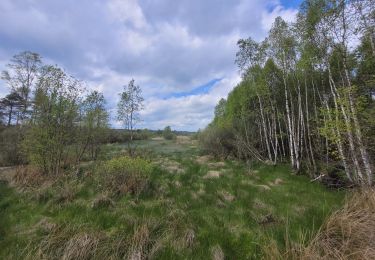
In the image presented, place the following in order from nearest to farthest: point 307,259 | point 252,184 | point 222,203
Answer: point 307,259 → point 222,203 → point 252,184

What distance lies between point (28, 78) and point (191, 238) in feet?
62.6

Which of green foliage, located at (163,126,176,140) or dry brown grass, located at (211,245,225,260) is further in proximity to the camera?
green foliage, located at (163,126,176,140)

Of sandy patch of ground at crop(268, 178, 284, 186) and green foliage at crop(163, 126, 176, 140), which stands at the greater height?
green foliage at crop(163, 126, 176, 140)

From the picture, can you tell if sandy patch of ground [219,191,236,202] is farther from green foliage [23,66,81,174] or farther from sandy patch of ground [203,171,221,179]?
green foliage [23,66,81,174]

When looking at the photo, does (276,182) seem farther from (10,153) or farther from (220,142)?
(10,153)

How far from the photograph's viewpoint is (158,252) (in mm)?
4496

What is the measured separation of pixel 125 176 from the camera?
842cm

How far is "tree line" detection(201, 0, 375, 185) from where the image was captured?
7512 millimetres

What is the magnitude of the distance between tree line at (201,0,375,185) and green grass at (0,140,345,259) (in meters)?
2.29

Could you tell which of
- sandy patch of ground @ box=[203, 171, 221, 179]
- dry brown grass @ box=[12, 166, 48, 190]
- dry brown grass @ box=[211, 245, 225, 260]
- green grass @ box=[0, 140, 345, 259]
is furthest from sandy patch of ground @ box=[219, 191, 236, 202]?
dry brown grass @ box=[12, 166, 48, 190]

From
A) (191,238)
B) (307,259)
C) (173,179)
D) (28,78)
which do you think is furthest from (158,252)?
(28,78)

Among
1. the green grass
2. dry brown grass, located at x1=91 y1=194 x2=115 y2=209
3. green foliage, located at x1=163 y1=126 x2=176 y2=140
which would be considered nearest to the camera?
the green grass

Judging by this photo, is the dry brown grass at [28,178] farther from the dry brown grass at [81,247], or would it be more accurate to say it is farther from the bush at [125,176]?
the dry brown grass at [81,247]

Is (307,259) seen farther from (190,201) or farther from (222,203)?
(190,201)
